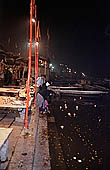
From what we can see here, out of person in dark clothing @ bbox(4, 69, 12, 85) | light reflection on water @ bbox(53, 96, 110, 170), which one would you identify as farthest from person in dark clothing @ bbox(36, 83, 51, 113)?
person in dark clothing @ bbox(4, 69, 12, 85)

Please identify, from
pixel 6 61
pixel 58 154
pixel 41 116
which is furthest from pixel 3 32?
pixel 58 154

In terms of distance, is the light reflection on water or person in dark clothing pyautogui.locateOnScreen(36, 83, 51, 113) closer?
the light reflection on water

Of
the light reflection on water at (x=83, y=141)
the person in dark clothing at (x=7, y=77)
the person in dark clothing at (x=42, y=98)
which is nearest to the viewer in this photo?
the light reflection on water at (x=83, y=141)

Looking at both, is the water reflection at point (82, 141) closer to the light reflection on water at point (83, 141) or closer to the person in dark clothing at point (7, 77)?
the light reflection on water at point (83, 141)

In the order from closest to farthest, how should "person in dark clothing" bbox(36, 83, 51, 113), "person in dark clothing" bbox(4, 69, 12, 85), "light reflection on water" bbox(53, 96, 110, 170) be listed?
"light reflection on water" bbox(53, 96, 110, 170)
"person in dark clothing" bbox(36, 83, 51, 113)
"person in dark clothing" bbox(4, 69, 12, 85)

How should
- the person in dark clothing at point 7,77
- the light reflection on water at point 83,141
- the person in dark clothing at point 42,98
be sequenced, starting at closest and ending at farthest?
the light reflection on water at point 83,141
the person in dark clothing at point 42,98
the person in dark clothing at point 7,77

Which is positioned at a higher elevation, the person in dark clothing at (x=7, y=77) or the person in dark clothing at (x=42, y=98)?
the person in dark clothing at (x=7, y=77)

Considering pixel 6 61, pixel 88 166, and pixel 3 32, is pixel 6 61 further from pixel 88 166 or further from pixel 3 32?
pixel 88 166

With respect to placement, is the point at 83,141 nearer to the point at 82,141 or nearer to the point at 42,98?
the point at 82,141

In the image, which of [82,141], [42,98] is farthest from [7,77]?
[82,141]

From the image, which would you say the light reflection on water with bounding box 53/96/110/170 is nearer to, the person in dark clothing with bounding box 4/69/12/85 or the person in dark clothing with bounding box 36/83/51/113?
the person in dark clothing with bounding box 36/83/51/113

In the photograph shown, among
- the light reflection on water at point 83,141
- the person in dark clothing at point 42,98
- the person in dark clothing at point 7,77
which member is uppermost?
the person in dark clothing at point 7,77

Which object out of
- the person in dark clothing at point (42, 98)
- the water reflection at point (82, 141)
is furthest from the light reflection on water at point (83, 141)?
the person in dark clothing at point (42, 98)

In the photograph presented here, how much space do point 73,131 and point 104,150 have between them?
2.02 meters
